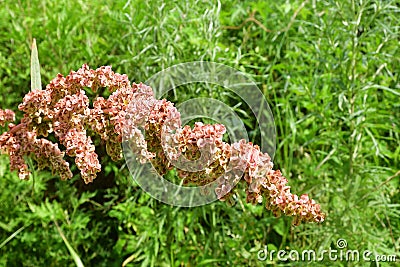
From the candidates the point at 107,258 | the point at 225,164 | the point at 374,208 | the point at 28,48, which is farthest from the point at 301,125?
the point at 225,164

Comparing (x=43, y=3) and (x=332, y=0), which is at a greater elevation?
(x=43, y=3)

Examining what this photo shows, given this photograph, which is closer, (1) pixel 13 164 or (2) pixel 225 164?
(2) pixel 225 164

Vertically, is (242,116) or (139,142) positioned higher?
(242,116)

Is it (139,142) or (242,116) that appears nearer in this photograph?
(139,142)

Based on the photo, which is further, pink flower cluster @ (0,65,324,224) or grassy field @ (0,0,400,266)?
grassy field @ (0,0,400,266)

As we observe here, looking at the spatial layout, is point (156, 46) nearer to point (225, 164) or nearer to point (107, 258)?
point (107, 258)
